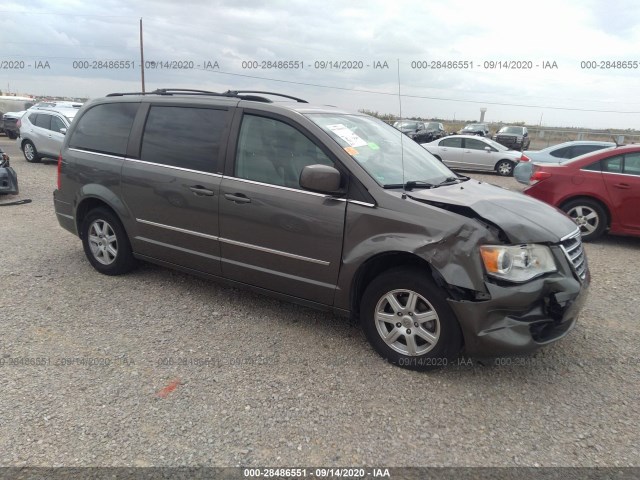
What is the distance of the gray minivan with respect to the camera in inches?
116

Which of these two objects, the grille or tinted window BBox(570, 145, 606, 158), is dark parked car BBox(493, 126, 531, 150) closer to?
tinted window BBox(570, 145, 606, 158)

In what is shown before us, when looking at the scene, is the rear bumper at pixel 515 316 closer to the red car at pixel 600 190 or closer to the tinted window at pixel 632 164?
the red car at pixel 600 190

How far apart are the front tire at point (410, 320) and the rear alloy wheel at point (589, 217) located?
4.88 meters

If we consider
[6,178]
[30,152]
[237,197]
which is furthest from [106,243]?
Result: [30,152]

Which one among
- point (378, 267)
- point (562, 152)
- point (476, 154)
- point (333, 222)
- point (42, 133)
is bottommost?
point (378, 267)

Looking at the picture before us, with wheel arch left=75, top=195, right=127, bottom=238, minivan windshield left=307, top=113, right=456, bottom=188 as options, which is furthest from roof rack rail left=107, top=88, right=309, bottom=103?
wheel arch left=75, top=195, right=127, bottom=238

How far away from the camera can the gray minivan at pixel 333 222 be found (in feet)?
9.70

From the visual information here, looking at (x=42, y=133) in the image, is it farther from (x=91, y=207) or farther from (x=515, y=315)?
(x=515, y=315)

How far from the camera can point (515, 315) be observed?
9.61 ft

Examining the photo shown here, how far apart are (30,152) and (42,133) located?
3.01ft

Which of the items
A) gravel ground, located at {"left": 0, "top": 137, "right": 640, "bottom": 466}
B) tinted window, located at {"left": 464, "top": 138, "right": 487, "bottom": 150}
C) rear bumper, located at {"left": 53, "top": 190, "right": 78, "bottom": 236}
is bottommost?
gravel ground, located at {"left": 0, "top": 137, "right": 640, "bottom": 466}

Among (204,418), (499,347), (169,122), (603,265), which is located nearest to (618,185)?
(603,265)

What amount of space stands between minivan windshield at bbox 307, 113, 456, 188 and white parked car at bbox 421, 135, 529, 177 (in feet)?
39.3

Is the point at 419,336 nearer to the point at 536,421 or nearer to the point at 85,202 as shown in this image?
the point at 536,421
